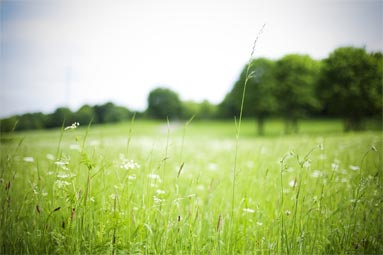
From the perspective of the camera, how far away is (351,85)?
30.3 metres

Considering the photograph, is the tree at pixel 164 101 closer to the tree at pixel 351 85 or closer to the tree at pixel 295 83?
the tree at pixel 295 83

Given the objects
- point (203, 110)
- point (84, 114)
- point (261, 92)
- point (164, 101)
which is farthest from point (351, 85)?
point (164, 101)

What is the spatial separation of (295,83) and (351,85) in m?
10.7

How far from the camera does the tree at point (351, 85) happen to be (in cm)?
2788

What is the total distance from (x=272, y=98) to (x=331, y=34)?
3952 cm

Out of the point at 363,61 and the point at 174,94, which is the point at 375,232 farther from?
the point at 174,94

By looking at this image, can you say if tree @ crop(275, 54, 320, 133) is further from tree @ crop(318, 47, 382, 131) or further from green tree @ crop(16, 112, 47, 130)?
green tree @ crop(16, 112, 47, 130)

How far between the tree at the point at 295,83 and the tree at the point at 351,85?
4819 mm

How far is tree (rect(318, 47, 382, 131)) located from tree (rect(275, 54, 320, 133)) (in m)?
4.82

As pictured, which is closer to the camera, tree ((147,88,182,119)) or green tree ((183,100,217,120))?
green tree ((183,100,217,120))

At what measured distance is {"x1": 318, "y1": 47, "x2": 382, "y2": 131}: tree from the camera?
91.5 ft

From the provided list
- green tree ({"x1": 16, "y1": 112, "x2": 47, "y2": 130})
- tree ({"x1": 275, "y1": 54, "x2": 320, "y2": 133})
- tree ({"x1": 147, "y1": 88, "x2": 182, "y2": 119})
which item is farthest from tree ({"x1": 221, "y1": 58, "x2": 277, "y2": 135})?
green tree ({"x1": 16, "y1": 112, "x2": 47, "y2": 130})

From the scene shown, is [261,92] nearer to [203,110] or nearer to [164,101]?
[203,110]

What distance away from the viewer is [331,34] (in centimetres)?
466
